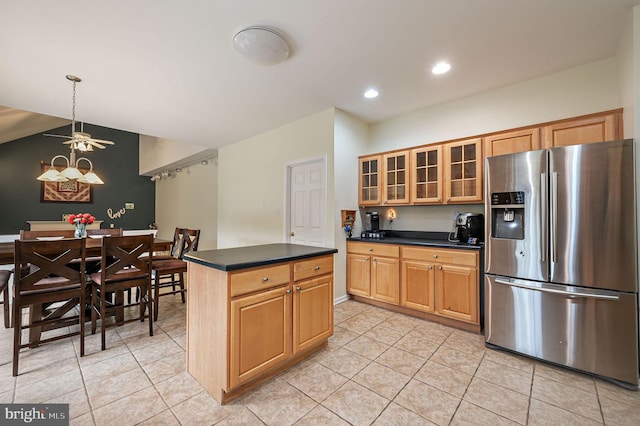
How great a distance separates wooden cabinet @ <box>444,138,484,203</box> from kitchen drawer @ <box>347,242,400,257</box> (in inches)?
34.2

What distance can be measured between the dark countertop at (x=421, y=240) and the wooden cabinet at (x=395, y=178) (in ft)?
1.71

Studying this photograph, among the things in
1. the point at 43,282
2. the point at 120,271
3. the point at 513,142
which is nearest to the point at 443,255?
the point at 513,142

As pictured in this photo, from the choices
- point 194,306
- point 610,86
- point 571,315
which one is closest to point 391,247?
point 571,315

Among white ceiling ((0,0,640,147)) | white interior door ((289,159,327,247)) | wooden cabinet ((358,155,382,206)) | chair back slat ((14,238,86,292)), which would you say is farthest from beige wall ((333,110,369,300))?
chair back slat ((14,238,86,292))

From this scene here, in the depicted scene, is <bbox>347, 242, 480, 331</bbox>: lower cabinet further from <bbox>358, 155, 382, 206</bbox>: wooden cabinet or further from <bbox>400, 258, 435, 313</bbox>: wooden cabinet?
<bbox>358, 155, 382, 206</bbox>: wooden cabinet

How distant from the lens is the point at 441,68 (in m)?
2.67

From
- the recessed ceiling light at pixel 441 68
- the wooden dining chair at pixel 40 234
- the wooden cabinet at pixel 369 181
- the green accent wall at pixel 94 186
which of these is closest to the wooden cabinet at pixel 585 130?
the recessed ceiling light at pixel 441 68

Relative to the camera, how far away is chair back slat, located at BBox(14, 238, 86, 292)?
201 cm

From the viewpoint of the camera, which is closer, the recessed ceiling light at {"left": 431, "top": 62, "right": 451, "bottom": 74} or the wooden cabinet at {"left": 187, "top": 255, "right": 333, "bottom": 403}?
the wooden cabinet at {"left": 187, "top": 255, "right": 333, "bottom": 403}

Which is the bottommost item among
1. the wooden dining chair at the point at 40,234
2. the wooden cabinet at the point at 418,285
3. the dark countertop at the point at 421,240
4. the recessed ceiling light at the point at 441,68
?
the wooden cabinet at the point at 418,285

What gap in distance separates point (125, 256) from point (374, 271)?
2.74 m

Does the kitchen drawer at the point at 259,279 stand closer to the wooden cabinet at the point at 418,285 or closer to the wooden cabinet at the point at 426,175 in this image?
the wooden cabinet at the point at 418,285

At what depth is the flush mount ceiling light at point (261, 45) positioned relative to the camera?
2.11 meters

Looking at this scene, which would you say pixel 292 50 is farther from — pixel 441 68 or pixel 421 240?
pixel 421 240
